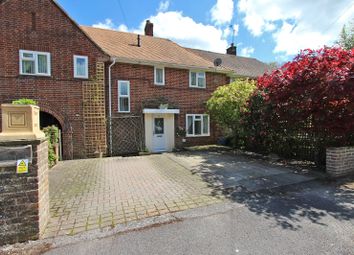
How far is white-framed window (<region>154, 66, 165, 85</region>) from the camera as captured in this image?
1294 cm

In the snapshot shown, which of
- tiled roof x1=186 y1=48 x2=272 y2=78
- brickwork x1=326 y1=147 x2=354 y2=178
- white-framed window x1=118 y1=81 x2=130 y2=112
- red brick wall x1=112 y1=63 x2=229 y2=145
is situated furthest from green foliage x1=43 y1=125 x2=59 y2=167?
tiled roof x1=186 y1=48 x2=272 y2=78

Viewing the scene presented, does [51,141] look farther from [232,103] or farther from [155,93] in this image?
[232,103]

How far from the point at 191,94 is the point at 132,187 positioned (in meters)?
9.21

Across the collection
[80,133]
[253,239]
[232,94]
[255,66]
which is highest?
[255,66]

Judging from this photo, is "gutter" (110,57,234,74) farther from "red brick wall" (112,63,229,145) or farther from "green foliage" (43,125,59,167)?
"green foliage" (43,125,59,167)

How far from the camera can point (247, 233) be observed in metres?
3.52

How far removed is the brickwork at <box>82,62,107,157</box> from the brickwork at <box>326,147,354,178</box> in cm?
956

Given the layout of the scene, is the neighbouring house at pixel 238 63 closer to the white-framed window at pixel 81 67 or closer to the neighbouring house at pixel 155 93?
the neighbouring house at pixel 155 93

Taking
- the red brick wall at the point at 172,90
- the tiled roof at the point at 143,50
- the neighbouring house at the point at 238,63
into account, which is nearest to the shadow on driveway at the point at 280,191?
the red brick wall at the point at 172,90

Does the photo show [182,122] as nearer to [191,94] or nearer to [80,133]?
[191,94]

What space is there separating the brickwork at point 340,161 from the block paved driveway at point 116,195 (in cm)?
408

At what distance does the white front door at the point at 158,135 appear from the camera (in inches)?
507

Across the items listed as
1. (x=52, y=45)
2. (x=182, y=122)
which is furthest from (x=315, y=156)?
(x=52, y=45)

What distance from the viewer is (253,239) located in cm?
334
